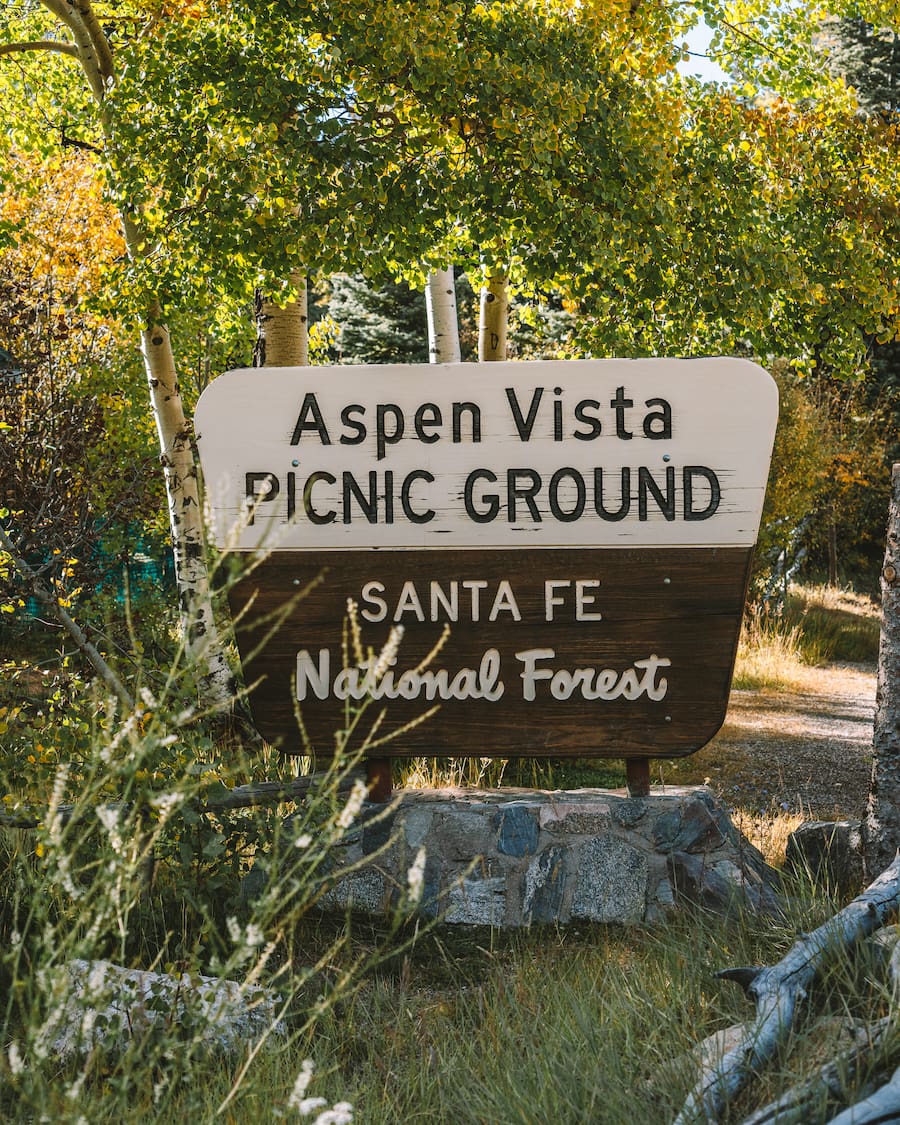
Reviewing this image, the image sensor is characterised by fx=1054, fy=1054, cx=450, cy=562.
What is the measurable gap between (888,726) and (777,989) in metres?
1.80

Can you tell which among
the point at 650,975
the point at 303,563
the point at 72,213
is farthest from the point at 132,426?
the point at 650,975

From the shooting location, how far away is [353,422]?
393 cm

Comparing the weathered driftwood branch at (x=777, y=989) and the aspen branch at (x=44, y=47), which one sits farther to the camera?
the aspen branch at (x=44, y=47)

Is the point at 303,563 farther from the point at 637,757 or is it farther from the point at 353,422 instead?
the point at 637,757

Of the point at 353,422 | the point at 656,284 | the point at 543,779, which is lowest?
the point at 543,779

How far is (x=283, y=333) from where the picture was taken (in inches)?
279

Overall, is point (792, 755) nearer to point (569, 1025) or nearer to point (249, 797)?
point (249, 797)

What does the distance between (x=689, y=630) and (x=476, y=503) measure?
923 millimetres

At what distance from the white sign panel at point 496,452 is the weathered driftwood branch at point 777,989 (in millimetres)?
1387

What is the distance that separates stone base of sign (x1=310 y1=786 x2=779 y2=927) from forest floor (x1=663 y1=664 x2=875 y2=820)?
1882 millimetres

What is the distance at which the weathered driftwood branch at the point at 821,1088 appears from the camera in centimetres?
210

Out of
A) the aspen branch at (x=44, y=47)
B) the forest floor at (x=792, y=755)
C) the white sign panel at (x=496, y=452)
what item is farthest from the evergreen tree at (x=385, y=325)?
the white sign panel at (x=496, y=452)

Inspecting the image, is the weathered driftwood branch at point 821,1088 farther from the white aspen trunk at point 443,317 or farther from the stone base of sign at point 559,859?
the white aspen trunk at point 443,317

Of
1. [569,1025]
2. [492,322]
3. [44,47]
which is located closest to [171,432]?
[492,322]
